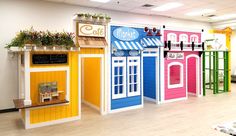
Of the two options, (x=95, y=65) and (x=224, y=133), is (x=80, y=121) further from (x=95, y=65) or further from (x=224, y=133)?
(x=224, y=133)

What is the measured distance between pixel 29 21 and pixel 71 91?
284 centimetres

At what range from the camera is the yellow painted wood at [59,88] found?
4754mm

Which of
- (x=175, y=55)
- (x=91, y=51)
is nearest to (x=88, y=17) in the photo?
(x=91, y=51)

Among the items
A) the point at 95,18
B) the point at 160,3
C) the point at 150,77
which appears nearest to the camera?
the point at 95,18

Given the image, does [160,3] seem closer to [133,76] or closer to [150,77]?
[150,77]

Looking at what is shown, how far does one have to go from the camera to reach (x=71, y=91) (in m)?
5.16

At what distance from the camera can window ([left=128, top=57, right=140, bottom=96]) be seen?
611 cm

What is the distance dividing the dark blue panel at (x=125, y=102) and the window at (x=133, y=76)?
6.2 inches

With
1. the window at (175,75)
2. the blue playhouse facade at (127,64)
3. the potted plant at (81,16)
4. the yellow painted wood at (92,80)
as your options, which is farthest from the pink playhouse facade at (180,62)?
the potted plant at (81,16)

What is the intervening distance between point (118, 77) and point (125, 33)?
1.32 metres

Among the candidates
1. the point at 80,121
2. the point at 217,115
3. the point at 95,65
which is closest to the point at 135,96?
the point at 95,65

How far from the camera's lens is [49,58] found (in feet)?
15.6

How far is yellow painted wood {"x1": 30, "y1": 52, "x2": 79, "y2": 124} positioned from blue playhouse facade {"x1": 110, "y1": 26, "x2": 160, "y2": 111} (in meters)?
1.11

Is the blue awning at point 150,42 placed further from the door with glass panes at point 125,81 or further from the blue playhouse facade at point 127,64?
the door with glass panes at point 125,81
